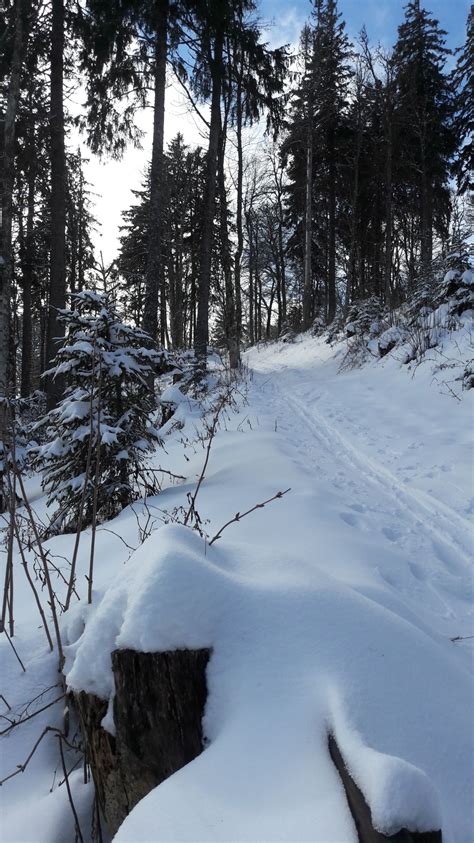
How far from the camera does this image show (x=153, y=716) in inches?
56.6

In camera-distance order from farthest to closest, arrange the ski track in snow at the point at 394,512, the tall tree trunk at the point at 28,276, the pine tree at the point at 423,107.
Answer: the pine tree at the point at 423,107
the tall tree trunk at the point at 28,276
the ski track in snow at the point at 394,512

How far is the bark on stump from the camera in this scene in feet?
3.07

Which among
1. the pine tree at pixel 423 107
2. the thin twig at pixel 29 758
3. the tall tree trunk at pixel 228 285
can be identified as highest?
the pine tree at pixel 423 107

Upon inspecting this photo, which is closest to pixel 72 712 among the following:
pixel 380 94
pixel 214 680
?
pixel 214 680

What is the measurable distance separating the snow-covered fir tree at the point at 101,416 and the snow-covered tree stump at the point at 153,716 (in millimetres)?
2726

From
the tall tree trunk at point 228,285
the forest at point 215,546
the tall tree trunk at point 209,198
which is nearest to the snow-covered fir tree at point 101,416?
the forest at point 215,546

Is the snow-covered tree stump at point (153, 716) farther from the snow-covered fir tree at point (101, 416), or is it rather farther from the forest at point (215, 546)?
the snow-covered fir tree at point (101, 416)

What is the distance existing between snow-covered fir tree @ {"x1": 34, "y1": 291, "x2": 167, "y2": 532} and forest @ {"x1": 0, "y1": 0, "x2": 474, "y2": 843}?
1.3 inches

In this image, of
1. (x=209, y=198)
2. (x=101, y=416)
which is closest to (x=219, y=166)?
(x=209, y=198)

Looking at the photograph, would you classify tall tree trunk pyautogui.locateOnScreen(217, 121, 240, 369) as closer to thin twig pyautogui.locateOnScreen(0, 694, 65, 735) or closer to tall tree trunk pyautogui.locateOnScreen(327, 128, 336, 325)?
tall tree trunk pyautogui.locateOnScreen(327, 128, 336, 325)

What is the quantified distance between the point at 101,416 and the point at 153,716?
3.15m

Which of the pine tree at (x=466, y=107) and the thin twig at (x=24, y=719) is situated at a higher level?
the pine tree at (x=466, y=107)

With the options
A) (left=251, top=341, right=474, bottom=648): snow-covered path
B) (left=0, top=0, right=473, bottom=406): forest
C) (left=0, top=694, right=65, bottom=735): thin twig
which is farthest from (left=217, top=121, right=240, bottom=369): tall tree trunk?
(left=0, top=694, right=65, bottom=735): thin twig

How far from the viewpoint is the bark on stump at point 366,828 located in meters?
0.94
